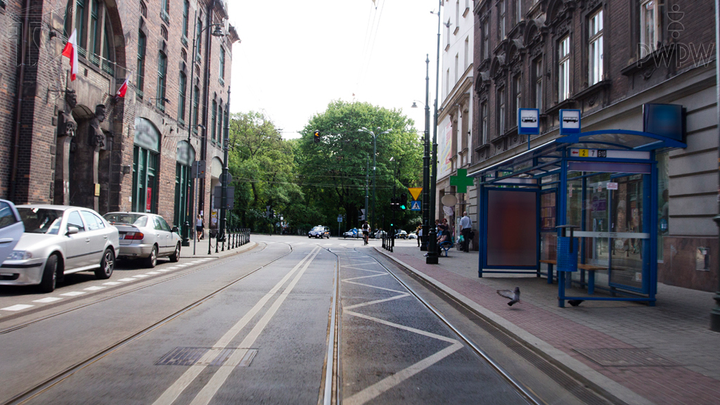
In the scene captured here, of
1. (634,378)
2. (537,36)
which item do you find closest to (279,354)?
(634,378)

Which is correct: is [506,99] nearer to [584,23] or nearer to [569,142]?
[584,23]

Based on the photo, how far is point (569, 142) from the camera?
26.0 ft

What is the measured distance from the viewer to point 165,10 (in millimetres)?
26156

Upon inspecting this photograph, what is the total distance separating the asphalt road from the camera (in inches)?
158

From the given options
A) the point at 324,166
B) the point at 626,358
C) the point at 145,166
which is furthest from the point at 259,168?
the point at 626,358

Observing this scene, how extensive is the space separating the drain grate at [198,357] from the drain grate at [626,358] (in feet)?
10.8

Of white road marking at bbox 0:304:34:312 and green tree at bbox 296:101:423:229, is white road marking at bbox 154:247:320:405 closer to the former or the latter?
white road marking at bbox 0:304:34:312

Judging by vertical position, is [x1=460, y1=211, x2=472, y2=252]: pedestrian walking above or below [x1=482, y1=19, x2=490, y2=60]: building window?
below

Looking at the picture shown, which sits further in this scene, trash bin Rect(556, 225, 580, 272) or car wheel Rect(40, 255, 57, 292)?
car wheel Rect(40, 255, 57, 292)

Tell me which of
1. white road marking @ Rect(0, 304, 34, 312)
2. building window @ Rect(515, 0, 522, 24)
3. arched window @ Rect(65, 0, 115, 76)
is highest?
building window @ Rect(515, 0, 522, 24)

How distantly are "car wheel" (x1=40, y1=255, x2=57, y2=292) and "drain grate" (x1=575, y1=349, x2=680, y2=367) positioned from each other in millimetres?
8272

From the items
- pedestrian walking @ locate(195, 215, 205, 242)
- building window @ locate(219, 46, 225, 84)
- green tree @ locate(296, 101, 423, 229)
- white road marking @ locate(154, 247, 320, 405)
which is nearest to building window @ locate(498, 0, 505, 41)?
white road marking @ locate(154, 247, 320, 405)

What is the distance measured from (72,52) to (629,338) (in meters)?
16.5

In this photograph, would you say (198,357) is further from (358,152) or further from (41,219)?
(358,152)
